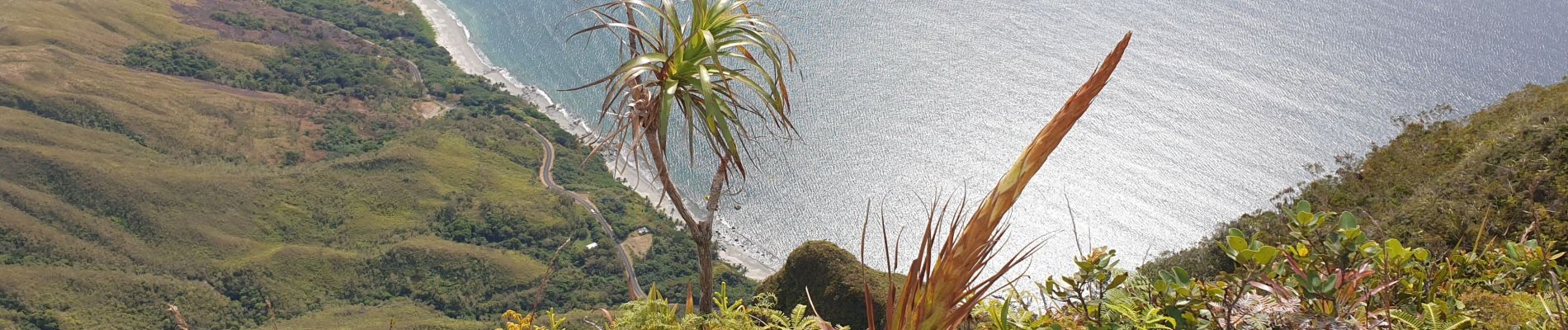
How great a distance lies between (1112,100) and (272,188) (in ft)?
125

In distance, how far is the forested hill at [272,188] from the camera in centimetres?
4206

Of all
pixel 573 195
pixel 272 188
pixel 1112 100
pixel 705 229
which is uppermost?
pixel 1112 100

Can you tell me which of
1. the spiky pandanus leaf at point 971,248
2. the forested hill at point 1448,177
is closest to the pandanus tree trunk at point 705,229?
the forested hill at point 1448,177

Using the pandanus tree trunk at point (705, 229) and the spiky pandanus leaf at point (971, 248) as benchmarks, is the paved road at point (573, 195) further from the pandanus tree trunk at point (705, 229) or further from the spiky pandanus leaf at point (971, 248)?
the spiky pandanus leaf at point (971, 248)

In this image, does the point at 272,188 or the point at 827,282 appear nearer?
the point at 827,282

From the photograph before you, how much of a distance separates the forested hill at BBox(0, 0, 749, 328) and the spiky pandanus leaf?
118 ft

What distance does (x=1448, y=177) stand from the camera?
1193 centimetres

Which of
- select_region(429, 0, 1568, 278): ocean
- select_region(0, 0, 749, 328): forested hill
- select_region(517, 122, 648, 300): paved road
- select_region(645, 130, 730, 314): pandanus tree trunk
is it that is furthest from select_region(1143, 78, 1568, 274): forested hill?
select_region(517, 122, 648, 300): paved road

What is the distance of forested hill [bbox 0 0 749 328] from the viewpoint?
4206 cm

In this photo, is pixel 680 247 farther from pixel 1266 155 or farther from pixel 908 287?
pixel 908 287

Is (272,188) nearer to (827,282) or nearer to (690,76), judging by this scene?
(827,282)

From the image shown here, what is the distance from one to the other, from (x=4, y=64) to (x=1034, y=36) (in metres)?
53.4

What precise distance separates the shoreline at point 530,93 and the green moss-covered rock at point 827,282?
2073 cm

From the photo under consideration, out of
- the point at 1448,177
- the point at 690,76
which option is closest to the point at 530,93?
the point at 1448,177
